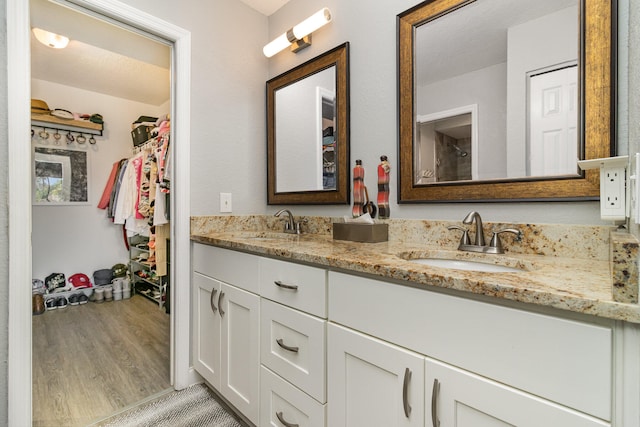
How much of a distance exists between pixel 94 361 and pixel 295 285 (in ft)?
5.91

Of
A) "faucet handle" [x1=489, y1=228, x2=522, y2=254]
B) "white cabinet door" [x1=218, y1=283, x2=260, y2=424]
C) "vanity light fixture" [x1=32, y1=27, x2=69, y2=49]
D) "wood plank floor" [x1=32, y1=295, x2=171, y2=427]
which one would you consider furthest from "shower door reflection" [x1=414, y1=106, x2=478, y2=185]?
"vanity light fixture" [x1=32, y1=27, x2=69, y2=49]

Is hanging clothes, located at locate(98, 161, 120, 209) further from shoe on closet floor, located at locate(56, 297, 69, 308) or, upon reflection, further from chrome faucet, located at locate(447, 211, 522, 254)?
chrome faucet, located at locate(447, 211, 522, 254)

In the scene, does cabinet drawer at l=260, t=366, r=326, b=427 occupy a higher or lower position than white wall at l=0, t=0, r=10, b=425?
lower

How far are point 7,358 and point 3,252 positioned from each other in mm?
432

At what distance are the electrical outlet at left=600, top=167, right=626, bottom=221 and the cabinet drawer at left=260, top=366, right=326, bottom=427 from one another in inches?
39.0

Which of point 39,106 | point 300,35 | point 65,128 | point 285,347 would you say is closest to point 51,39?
point 39,106

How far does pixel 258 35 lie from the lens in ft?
6.63

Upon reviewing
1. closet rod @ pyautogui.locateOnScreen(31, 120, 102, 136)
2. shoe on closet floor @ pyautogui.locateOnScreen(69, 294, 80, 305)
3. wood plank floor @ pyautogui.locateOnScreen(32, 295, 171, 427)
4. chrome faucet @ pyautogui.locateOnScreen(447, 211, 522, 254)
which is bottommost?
wood plank floor @ pyautogui.locateOnScreen(32, 295, 171, 427)

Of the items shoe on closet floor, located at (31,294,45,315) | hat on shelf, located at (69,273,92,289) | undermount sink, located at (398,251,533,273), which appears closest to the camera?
undermount sink, located at (398,251,533,273)

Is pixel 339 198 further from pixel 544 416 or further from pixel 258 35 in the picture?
pixel 258 35

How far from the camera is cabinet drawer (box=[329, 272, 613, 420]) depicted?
0.51 m

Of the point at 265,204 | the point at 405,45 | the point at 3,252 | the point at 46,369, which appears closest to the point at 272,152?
the point at 265,204

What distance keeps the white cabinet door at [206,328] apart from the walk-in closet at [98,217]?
317mm

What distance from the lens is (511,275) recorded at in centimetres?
67
